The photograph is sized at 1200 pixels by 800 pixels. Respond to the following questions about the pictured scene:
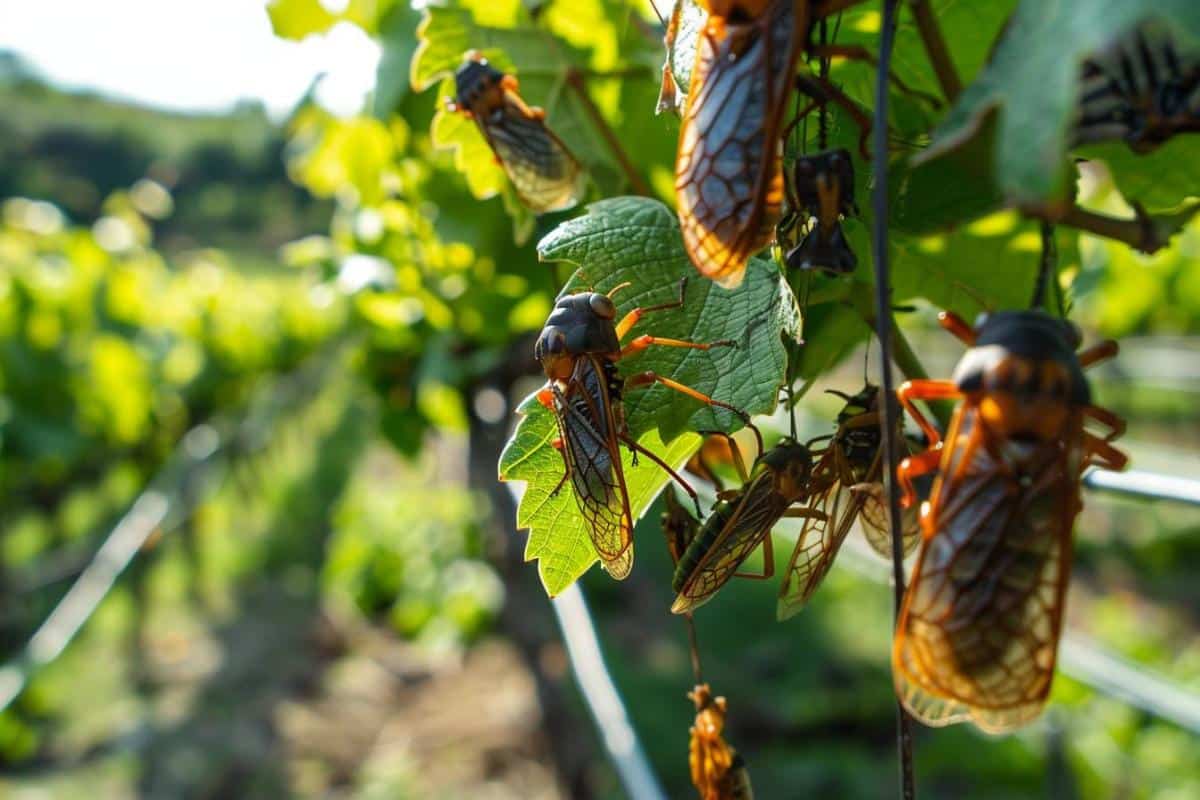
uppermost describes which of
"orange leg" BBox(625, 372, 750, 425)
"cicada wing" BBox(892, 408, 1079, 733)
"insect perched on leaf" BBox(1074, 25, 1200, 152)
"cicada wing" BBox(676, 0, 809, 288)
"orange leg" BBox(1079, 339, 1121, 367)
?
"insect perched on leaf" BBox(1074, 25, 1200, 152)

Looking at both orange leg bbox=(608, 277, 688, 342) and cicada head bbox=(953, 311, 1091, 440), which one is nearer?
cicada head bbox=(953, 311, 1091, 440)

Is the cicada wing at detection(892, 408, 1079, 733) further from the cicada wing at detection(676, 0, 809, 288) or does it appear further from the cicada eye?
the cicada eye

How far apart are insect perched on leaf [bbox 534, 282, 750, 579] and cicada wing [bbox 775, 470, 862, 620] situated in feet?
0.30

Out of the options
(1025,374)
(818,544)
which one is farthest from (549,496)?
(1025,374)

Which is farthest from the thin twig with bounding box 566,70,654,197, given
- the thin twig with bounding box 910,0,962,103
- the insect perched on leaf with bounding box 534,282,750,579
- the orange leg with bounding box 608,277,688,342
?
the thin twig with bounding box 910,0,962,103

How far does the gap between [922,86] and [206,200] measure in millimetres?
27610

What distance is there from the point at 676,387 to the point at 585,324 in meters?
0.12

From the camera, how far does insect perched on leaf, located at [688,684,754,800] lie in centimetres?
75

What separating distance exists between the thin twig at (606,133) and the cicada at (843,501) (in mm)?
341

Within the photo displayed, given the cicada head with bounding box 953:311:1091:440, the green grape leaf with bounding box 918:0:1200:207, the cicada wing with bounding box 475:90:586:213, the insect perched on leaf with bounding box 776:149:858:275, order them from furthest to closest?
the cicada wing with bounding box 475:90:586:213 → the insect perched on leaf with bounding box 776:149:858:275 → the cicada head with bounding box 953:311:1091:440 → the green grape leaf with bounding box 918:0:1200:207

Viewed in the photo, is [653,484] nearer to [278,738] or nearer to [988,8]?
[988,8]

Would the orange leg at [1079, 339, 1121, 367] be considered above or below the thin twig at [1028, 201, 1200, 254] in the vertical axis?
below

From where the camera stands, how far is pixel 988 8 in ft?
2.69

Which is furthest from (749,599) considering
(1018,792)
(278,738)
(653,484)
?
(653,484)
